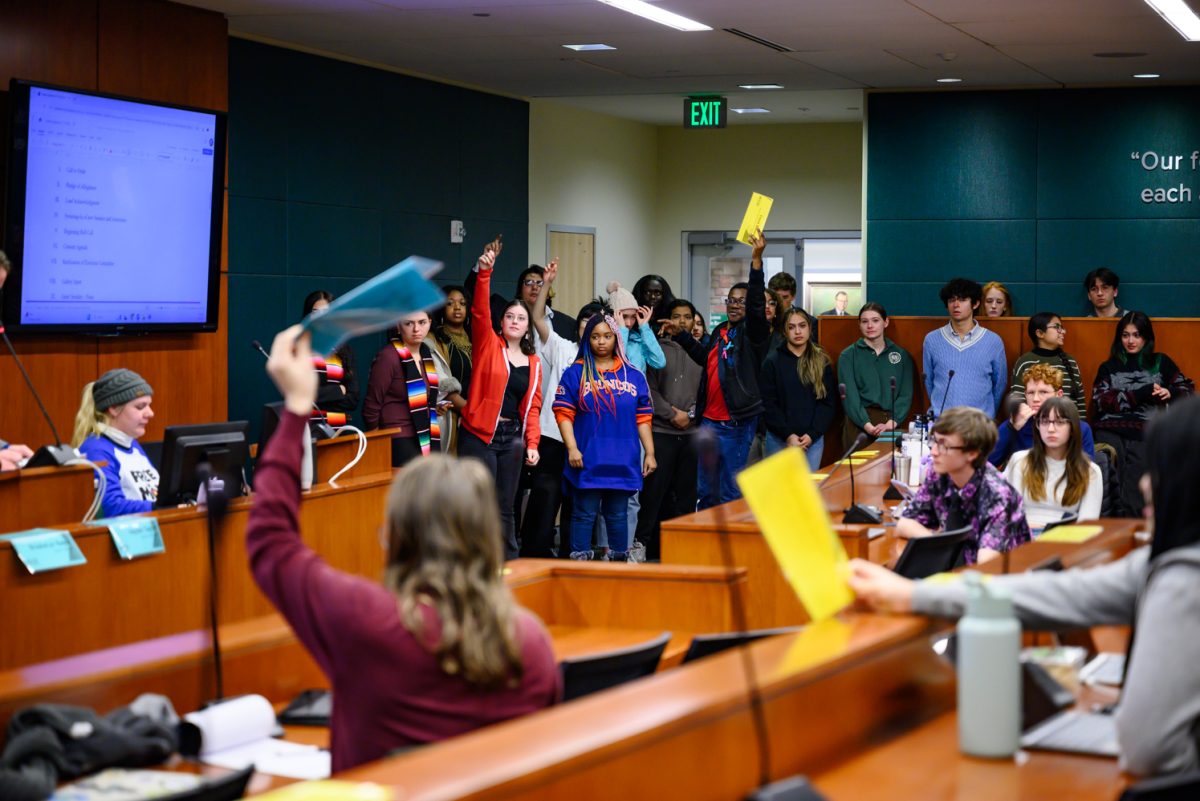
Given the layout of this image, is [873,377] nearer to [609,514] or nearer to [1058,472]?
[609,514]

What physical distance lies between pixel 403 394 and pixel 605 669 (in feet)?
15.0

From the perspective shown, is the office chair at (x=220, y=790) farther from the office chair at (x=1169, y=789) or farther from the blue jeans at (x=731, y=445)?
the blue jeans at (x=731, y=445)

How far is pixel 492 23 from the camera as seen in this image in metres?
7.97

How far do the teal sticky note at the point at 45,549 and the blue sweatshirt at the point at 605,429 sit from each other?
10.7 feet

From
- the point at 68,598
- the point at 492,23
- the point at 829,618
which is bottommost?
the point at 68,598

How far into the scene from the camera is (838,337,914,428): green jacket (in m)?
8.97

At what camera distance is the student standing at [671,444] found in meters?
8.27

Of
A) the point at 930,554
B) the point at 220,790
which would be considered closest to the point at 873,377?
the point at 930,554

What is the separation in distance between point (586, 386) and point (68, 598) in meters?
3.38

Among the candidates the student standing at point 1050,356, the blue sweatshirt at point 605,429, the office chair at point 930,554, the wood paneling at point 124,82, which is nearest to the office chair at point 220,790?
the office chair at point 930,554

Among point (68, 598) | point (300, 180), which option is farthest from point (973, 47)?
point (68, 598)

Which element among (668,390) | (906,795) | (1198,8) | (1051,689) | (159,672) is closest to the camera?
(906,795)

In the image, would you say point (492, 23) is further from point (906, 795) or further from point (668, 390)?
point (906, 795)

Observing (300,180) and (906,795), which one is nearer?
(906,795)
